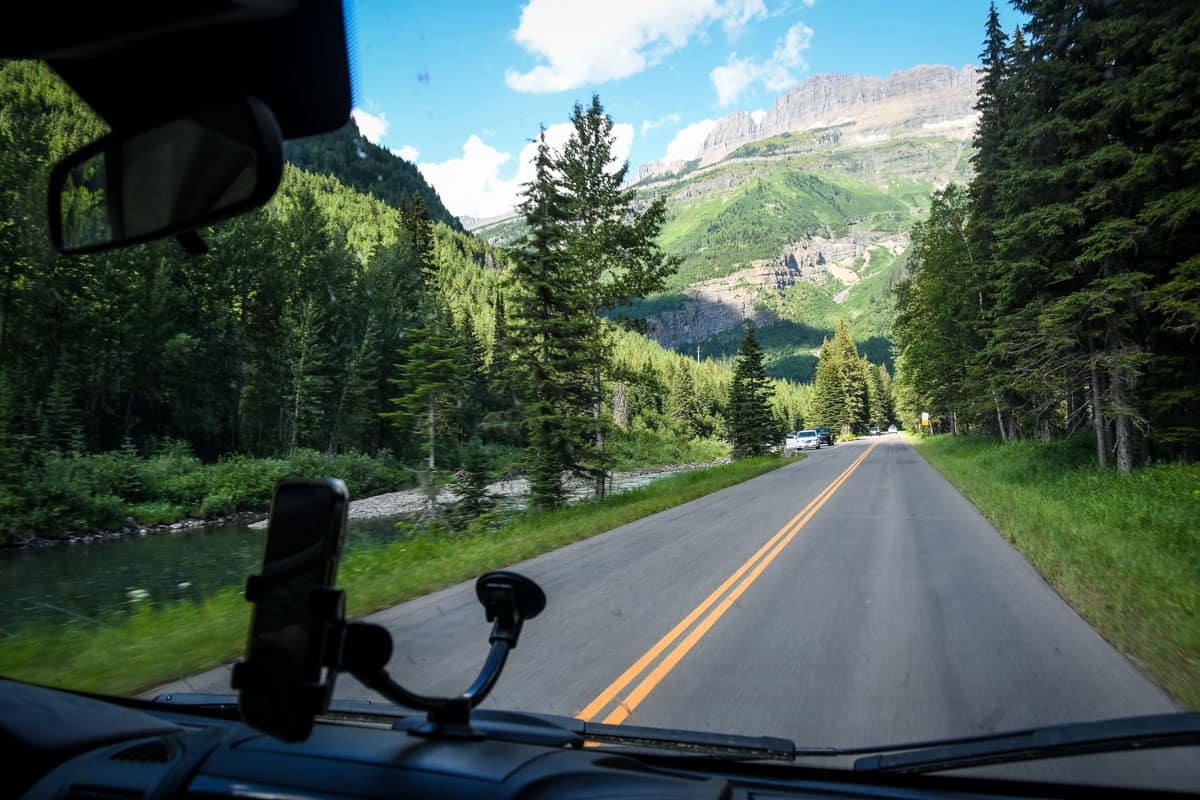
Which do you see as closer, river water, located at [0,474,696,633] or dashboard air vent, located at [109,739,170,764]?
dashboard air vent, located at [109,739,170,764]

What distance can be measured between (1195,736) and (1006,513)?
1384cm

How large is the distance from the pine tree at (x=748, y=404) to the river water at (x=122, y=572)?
25.6m

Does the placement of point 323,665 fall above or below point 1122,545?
above

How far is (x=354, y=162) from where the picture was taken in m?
2.81

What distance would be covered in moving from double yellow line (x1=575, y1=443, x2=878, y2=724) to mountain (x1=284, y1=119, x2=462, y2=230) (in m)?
3.07

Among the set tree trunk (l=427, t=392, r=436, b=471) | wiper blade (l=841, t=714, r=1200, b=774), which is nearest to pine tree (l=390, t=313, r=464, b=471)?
tree trunk (l=427, t=392, r=436, b=471)

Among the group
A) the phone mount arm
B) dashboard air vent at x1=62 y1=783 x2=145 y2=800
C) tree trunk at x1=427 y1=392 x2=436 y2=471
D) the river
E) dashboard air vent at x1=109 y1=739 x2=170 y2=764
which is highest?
tree trunk at x1=427 y1=392 x2=436 y2=471

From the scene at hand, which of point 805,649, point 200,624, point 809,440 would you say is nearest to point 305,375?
point 200,624

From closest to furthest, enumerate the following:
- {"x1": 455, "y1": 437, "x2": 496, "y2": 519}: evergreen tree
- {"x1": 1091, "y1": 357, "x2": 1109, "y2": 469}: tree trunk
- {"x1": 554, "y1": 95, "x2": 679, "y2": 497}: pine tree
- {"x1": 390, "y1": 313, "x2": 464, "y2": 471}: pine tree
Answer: {"x1": 455, "y1": 437, "x2": 496, "y2": 519}: evergreen tree
{"x1": 1091, "y1": 357, "x2": 1109, "y2": 469}: tree trunk
{"x1": 390, "y1": 313, "x2": 464, "y2": 471}: pine tree
{"x1": 554, "y1": 95, "x2": 679, "y2": 497}: pine tree

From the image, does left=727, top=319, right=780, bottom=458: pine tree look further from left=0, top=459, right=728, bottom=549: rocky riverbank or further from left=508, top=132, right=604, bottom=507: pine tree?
left=508, top=132, right=604, bottom=507: pine tree

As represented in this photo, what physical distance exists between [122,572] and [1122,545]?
17.3m

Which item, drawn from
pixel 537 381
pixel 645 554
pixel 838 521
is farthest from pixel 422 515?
pixel 838 521

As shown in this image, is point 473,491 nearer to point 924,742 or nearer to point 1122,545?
point 1122,545

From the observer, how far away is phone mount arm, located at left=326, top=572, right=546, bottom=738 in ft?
4.21
